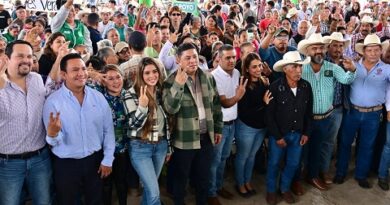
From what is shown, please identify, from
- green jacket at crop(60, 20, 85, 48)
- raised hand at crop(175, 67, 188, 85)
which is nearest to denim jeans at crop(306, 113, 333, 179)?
raised hand at crop(175, 67, 188, 85)

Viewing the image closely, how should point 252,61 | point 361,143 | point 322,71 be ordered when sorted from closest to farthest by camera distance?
1. point 252,61
2. point 322,71
3. point 361,143

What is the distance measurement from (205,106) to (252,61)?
797 millimetres

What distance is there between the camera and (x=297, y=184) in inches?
172

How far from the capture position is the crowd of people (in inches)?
114

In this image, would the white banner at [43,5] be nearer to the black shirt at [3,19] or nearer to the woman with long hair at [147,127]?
the black shirt at [3,19]

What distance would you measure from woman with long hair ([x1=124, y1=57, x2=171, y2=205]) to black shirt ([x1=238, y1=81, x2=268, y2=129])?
3.53 feet

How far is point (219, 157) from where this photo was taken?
392 centimetres

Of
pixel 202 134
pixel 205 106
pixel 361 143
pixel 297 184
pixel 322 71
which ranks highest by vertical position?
pixel 322 71

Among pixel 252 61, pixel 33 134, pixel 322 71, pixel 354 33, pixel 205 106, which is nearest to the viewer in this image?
pixel 33 134

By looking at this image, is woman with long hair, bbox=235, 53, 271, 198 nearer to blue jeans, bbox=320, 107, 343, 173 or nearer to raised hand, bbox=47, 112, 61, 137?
blue jeans, bbox=320, 107, 343, 173

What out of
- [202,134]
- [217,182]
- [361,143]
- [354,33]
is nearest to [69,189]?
[202,134]

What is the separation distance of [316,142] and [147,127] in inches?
87.2

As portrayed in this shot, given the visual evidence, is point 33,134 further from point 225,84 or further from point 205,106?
point 225,84

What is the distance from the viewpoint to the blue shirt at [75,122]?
290 centimetres
